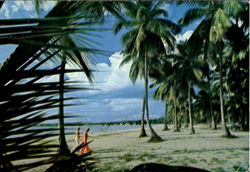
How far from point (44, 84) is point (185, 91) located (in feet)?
55.3

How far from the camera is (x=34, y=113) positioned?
0.41m

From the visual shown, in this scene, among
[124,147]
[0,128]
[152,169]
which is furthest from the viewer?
[124,147]

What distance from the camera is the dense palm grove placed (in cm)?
39

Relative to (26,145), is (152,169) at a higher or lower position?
lower

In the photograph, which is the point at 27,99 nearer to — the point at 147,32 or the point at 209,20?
the point at 209,20

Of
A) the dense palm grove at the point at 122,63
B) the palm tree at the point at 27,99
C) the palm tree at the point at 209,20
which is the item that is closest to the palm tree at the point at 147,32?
the dense palm grove at the point at 122,63

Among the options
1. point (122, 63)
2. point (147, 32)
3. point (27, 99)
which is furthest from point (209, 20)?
point (27, 99)

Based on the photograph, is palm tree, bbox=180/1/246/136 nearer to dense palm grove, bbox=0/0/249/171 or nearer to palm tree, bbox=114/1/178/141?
dense palm grove, bbox=0/0/249/171

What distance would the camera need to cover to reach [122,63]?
1215cm

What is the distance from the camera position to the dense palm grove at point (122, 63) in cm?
39

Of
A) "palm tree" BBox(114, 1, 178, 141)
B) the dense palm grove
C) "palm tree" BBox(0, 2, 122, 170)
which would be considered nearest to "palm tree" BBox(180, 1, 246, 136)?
the dense palm grove

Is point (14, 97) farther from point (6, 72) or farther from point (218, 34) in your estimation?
point (218, 34)

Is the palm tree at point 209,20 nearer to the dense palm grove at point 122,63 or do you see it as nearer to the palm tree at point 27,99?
the dense palm grove at point 122,63

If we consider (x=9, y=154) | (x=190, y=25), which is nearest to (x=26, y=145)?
(x=9, y=154)
